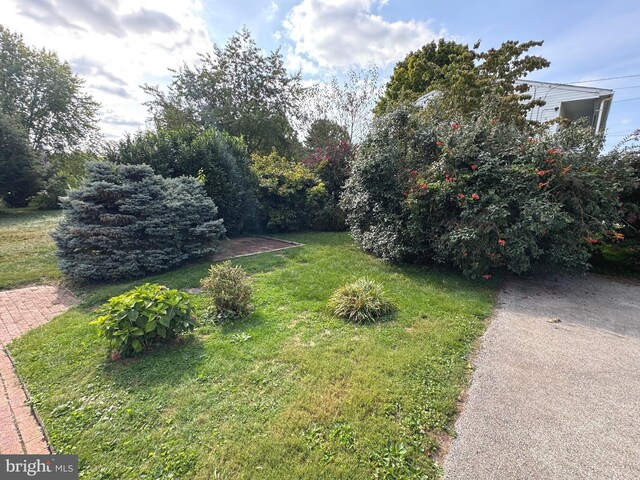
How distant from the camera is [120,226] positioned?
17.6ft

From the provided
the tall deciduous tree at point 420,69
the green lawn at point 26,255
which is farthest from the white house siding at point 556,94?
the green lawn at point 26,255

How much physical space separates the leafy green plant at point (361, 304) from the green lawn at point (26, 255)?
5.79 m

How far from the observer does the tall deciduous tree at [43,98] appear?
61.2 ft

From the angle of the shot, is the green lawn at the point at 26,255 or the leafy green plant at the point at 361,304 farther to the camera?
the green lawn at the point at 26,255

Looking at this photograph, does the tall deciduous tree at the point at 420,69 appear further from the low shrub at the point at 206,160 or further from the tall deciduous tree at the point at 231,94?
the low shrub at the point at 206,160

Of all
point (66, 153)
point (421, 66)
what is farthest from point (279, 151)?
point (66, 153)

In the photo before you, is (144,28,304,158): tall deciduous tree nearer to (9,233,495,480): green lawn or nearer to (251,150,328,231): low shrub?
(251,150,328,231): low shrub

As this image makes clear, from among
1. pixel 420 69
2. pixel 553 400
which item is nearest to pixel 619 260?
pixel 553 400

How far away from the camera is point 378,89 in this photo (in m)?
17.4

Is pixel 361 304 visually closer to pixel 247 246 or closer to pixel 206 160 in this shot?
pixel 247 246

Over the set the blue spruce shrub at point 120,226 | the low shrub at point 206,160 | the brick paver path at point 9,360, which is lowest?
the brick paver path at point 9,360

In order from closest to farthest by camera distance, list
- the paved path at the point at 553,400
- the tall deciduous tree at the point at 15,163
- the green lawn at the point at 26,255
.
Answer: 1. the paved path at the point at 553,400
2. the green lawn at the point at 26,255
3. the tall deciduous tree at the point at 15,163

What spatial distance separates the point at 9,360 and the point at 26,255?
18.3 feet

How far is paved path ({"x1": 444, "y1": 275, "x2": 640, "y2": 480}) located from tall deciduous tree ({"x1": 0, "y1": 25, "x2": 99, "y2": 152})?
26.9 m
